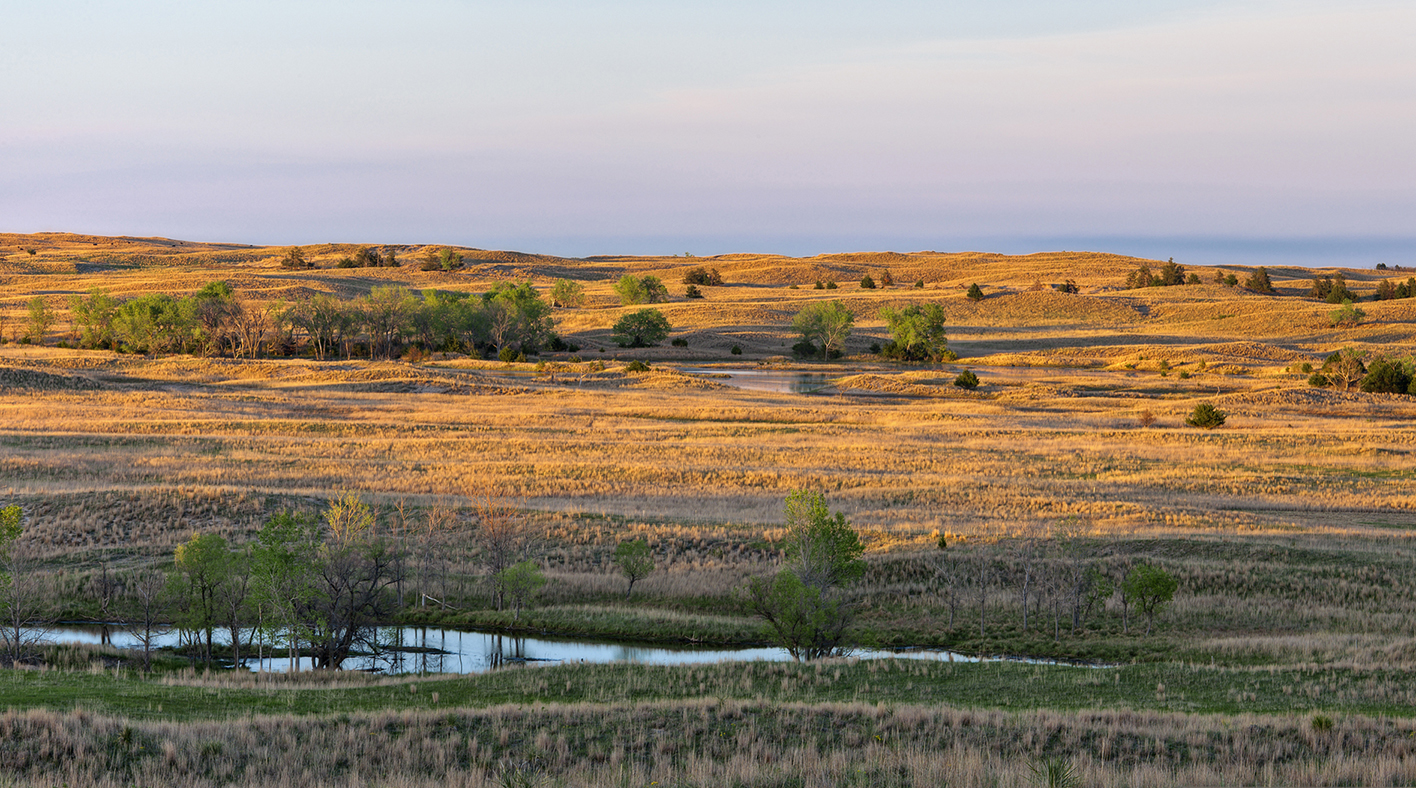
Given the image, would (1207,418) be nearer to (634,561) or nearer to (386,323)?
(634,561)

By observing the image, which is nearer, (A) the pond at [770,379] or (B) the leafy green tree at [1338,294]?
(A) the pond at [770,379]

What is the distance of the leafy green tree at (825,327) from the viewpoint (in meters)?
117

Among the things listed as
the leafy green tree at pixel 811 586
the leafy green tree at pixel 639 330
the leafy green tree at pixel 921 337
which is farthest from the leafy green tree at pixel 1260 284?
the leafy green tree at pixel 811 586

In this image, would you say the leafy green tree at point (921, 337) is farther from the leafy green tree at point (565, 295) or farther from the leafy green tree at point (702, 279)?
the leafy green tree at point (702, 279)

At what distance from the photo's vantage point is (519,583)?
92.6 ft

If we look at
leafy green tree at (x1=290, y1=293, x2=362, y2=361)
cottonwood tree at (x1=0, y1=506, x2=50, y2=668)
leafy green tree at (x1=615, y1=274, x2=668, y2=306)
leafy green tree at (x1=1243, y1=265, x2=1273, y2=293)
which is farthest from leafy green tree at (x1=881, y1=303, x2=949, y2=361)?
cottonwood tree at (x1=0, y1=506, x2=50, y2=668)

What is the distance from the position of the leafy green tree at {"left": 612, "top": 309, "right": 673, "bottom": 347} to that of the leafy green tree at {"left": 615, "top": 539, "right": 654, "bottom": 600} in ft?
284

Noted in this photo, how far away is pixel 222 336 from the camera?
339 feet

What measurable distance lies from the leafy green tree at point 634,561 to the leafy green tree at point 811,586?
4.31m

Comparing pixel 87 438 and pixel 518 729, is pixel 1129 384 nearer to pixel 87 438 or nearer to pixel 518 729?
pixel 87 438

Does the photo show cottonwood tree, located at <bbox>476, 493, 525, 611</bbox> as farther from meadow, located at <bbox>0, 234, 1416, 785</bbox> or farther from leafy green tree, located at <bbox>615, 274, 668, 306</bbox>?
leafy green tree, located at <bbox>615, 274, 668, 306</bbox>

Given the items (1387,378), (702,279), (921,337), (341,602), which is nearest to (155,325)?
(921,337)

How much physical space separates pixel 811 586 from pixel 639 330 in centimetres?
9528

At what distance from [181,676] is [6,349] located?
92.6 m
